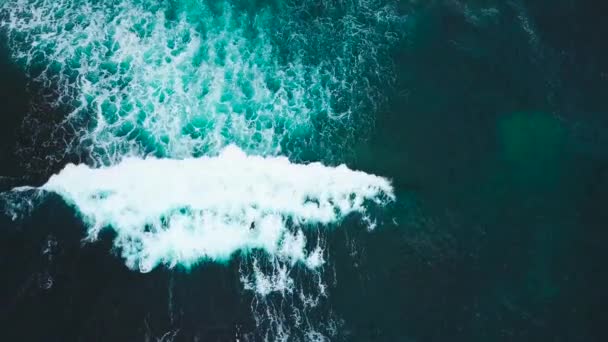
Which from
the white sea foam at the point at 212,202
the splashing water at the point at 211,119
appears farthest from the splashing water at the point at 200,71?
the white sea foam at the point at 212,202

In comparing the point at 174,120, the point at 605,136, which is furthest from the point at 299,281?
the point at 605,136

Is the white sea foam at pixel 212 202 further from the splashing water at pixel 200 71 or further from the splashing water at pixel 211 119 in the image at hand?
the splashing water at pixel 200 71

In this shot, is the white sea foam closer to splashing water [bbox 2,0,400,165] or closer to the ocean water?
the ocean water

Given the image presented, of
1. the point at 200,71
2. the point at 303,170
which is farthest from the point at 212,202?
the point at 200,71

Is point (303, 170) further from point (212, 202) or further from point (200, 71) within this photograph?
point (200, 71)

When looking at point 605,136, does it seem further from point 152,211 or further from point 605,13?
point 152,211

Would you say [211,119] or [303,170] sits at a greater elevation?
[211,119]

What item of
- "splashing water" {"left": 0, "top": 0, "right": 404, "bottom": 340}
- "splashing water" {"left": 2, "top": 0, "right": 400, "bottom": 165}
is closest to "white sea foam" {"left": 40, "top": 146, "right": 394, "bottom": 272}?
"splashing water" {"left": 0, "top": 0, "right": 404, "bottom": 340}
